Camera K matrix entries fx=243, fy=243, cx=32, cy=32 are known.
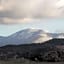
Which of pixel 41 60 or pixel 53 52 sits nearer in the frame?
pixel 41 60

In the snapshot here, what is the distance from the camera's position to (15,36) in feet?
513

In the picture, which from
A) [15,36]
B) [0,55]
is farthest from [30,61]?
A: [15,36]

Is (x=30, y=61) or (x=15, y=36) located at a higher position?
(x=15, y=36)

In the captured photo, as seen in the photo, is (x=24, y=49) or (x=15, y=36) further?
(x=15, y=36)

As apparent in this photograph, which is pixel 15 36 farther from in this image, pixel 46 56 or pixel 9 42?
pixel 46 56

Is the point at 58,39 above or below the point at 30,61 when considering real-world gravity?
above

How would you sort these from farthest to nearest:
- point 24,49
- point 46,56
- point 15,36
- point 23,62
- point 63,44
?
point 15,36
point 63,44
point 24,49
point 46,56
point 23,62

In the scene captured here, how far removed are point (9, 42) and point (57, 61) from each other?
154 ft

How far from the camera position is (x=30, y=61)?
332 ft

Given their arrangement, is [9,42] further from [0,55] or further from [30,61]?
[30,61]

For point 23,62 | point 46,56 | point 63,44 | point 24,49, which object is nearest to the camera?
point 23,62

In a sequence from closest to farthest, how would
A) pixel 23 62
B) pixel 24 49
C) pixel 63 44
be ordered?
pixel 23 62
pixel 24 49
pixel 63 44

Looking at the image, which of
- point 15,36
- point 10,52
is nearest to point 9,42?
point 15,36

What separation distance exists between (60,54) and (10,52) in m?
23.7
